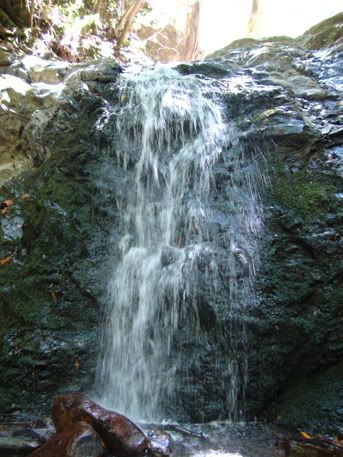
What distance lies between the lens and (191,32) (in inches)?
508

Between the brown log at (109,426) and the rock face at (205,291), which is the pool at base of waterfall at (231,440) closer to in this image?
the rock face at (205,291)

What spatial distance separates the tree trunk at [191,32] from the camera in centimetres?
1280

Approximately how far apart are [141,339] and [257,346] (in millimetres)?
1268

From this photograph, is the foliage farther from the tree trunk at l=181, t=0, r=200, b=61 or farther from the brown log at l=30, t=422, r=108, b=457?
the brown log at l=30, t=422, r=108, b=457

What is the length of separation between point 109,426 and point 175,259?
1.94m

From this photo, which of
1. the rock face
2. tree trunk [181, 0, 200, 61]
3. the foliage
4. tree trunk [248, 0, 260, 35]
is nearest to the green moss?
the rock face

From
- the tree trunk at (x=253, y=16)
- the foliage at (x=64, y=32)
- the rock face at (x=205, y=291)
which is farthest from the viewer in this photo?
the tree trunk at (x=253, y=16)

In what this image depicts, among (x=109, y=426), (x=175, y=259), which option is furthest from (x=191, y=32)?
(x=109, y=426)

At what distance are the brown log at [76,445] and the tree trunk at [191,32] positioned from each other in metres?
12.3

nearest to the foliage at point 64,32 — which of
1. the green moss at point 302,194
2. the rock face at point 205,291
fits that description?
the rock face at point 205,291

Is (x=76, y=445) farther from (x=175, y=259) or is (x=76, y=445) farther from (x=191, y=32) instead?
(x=191, y=32)

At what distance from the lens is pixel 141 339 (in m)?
4.32

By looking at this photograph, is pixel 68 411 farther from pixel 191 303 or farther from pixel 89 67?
pixel 89 67

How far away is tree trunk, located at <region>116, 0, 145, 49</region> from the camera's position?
10156mm
